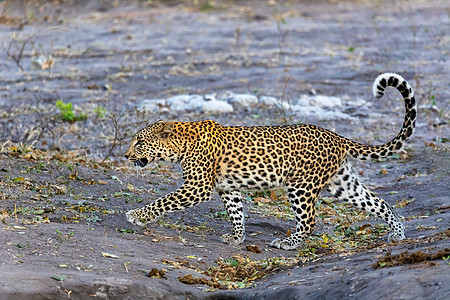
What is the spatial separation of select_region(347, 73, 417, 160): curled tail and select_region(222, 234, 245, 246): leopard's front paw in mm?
1592

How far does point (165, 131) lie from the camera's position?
9.05 meters

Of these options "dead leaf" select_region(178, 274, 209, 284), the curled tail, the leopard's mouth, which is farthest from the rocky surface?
the curled tail

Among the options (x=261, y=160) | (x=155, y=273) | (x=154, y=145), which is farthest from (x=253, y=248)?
(x=155, y=273)

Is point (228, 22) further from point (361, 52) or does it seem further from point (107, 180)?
point (107, 180)

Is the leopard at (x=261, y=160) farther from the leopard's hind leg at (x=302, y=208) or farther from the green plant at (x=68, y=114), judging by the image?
the green plant at (x=68, y=114)

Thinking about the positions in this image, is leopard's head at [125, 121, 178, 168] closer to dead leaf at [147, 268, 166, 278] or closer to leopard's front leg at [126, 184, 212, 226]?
leopard's front leg at [126, 184, 212, 226]

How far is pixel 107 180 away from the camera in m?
10.8

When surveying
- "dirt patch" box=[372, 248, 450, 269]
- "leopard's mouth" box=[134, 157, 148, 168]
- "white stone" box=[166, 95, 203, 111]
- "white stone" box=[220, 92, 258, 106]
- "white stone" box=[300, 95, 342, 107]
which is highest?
"dirt patch" box=[372, 248, 450, 269]

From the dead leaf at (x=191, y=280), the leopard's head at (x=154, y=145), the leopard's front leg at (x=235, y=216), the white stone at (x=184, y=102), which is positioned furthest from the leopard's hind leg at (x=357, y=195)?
the white stone at (x=184, y=102)

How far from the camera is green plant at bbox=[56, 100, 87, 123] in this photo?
15055 millimetres

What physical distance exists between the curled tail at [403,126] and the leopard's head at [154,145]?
2.04m

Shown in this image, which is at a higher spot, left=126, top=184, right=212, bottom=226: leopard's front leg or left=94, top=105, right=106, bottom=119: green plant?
left=126, top=184, right=212, bottom=226: leopard's front leg

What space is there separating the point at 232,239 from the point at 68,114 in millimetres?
7024

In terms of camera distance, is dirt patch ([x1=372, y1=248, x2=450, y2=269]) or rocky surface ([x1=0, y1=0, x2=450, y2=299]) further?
rocky surface ([x1=0, y1=0, x2=450, y2=299])
